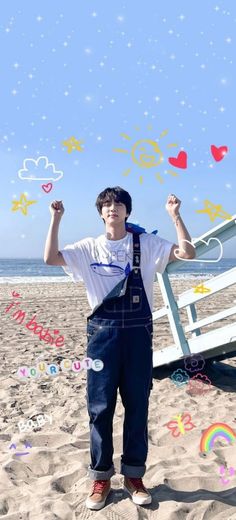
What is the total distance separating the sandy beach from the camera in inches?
114

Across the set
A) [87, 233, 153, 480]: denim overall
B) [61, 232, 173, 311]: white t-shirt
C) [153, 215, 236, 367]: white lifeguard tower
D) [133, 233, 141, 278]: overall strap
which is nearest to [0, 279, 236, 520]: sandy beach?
[87, 233, 153, 480]: denim overall

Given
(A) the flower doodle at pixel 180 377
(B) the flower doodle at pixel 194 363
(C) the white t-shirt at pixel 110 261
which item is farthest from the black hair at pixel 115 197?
(A) the flower doodle at pixel 180 377

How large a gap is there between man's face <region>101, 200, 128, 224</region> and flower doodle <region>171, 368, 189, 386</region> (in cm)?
297

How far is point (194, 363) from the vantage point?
5.28m

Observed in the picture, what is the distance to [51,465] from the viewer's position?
348 cm

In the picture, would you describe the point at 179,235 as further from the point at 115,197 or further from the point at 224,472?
the point at 224,472

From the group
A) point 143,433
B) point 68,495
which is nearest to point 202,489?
point 143,433

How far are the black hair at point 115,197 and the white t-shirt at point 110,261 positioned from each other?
0.19 meters

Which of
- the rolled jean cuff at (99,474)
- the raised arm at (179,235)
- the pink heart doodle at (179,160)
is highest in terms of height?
the pink heart doodle at (179,160)

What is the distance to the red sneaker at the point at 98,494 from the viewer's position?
9.54ft

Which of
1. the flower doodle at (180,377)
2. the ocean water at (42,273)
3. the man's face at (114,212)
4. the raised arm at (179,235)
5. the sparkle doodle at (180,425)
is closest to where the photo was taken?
the raised arm at (179,235)

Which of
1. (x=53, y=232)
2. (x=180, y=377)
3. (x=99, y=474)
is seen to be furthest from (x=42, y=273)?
(x=53, y=232)

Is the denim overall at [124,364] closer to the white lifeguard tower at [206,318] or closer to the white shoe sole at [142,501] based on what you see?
the white shoe sole at [142,501]

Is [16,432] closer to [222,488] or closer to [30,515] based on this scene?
[30,515]
